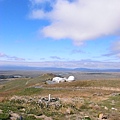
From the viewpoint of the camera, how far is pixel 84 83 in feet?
242

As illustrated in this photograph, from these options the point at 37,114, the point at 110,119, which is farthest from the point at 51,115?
the point at 110,119

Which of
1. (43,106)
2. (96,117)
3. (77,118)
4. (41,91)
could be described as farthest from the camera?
(41,91)

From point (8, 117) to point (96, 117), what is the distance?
902 cm

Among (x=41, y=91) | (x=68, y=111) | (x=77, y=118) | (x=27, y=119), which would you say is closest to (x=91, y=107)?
(x=68, y=111)

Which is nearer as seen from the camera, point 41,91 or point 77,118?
point 77,118

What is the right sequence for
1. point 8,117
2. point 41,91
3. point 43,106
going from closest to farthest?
point 8,117
point 43,106
point 41,91

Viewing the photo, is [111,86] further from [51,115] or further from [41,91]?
[51,115]

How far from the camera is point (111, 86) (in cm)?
6712

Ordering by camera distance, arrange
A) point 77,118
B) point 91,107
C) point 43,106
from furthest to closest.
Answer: point 91,107 < point 43,106 < point 77,118

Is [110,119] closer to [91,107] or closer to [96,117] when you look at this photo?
[96,117]

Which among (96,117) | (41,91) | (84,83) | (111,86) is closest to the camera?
(96,117)

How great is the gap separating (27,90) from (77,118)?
4481cm

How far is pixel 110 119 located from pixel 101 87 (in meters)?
44.8

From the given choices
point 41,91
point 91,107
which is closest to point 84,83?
point 41,91
